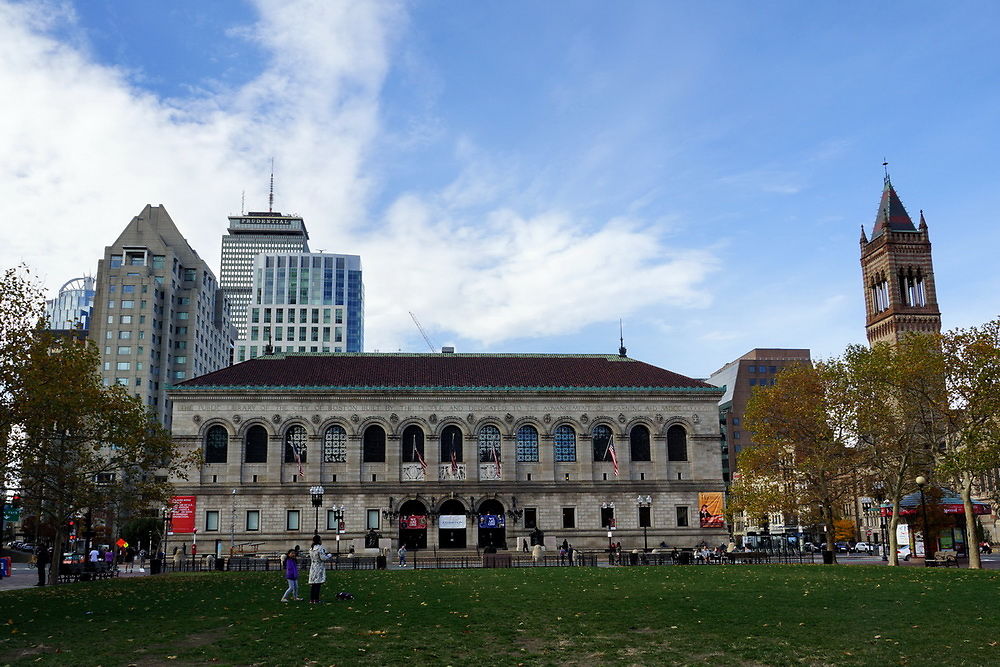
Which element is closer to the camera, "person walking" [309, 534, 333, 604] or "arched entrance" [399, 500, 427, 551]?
"person walking" [309, 534, 333, 604]

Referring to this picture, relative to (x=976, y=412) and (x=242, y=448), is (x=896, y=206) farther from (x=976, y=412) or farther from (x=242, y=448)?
(x=242, y=448)

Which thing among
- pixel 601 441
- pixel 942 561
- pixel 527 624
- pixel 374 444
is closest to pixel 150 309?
pixel 374 444

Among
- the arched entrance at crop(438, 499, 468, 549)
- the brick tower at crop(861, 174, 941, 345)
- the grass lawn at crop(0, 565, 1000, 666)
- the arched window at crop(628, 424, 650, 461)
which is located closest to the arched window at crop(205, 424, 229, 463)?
the arched entrance at crop(438, 499, 468, 549)

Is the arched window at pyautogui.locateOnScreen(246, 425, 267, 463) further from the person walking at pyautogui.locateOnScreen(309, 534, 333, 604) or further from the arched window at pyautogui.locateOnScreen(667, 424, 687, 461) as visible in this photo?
the person walking at pyautogui.locateOnScreen(309, 534, 333, 604)

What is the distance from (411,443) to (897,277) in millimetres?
85163

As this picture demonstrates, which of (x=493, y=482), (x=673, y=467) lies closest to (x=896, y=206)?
(x=673, y=467)

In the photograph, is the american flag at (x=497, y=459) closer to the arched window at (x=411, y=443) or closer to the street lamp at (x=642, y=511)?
the arched window at (x=411, y=443)

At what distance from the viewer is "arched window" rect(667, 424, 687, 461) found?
7775 cm

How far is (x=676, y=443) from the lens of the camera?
256 ft

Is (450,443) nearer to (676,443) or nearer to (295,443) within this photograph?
(295,443)

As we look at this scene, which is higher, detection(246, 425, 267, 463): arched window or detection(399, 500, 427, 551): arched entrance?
detection(246, 425, 267, 463): arched window

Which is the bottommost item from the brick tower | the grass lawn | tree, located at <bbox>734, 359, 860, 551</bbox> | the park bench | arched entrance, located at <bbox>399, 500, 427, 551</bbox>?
the park bench

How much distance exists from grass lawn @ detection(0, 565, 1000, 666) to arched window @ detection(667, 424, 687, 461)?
42329mm

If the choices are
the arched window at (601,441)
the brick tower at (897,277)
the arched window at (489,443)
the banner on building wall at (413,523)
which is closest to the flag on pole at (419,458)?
the banner on building wall at (413,523)
